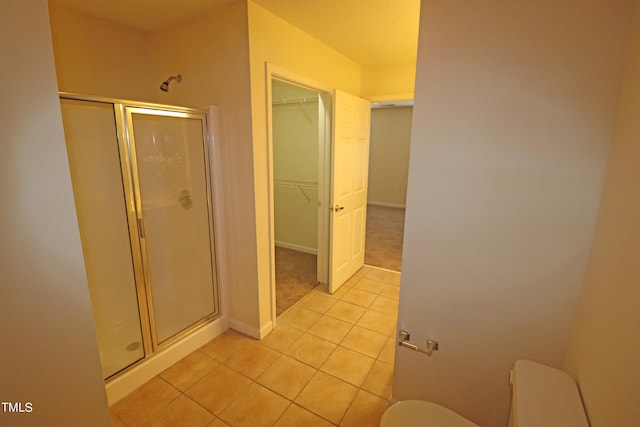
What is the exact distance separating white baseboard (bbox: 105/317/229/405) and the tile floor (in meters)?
0.04

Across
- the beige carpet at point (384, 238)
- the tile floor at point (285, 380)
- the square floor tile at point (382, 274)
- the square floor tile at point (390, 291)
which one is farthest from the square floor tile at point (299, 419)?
the beige carpet at point (384, 238)

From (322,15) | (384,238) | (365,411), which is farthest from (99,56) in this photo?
(384,238)

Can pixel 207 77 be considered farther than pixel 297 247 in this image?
No

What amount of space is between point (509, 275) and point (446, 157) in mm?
601

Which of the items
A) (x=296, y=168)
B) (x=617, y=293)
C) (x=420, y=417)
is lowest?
(x=420, y=417)

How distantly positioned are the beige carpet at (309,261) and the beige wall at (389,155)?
1.71 metres

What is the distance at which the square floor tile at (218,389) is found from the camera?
1677 mm

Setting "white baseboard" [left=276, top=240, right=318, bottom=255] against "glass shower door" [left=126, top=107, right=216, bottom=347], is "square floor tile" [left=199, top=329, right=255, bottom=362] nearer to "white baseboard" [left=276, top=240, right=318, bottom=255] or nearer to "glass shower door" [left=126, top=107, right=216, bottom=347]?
"glass shower door" [left=126, top=107, right=216, bottom=347]

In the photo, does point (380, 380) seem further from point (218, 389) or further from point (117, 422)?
point (117, 422)

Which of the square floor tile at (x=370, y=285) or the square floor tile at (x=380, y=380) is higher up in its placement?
the square floor tile at (x=370, y=285)

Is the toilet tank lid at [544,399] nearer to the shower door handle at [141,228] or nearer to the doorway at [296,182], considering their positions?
the shower door handle at [141,228]

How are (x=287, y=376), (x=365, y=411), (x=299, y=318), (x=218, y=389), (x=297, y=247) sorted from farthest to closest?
1. (x=297, y=247)
2. (x=299, y=318)
3. (x=287, y=376)
4. (x=218, y=389)
5. (x=365, y=411)

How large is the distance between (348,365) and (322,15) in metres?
2.49

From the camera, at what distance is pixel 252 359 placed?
6.72 ft
